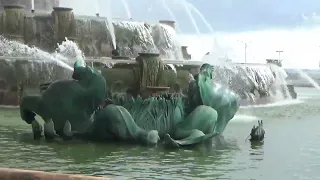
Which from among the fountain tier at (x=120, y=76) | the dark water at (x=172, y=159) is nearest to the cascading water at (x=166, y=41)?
the fountain tier at (x=120, y=76)

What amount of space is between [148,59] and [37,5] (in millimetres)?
18429

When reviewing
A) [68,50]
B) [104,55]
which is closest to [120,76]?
[68,50]

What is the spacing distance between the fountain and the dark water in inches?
204

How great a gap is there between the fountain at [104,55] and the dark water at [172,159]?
517cm

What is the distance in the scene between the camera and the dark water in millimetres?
9367

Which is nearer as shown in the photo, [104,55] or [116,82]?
[116,82]

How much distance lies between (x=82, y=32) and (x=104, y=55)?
138 cm

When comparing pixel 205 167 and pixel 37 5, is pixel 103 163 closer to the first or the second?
pixel 205 167

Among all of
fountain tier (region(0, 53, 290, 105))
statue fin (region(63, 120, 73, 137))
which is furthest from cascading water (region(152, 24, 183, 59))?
statue fin (region(63, 120, 73, 137))

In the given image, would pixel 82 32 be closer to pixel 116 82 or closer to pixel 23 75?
pixel 23 75

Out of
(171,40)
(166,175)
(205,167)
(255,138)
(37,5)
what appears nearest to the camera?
(166,175)

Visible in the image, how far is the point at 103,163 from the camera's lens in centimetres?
1003

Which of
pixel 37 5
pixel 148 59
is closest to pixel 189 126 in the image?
pixel 148 59

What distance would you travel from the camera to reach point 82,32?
2764 centimetres
